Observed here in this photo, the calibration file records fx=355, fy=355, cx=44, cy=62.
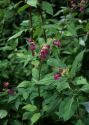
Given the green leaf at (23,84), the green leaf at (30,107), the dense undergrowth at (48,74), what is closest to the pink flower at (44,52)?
the dense undergrowth at (48,74)

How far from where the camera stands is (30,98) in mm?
2516

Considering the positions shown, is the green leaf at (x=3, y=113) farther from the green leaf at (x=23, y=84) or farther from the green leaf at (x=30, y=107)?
the green leaf at (x=23, y=84)

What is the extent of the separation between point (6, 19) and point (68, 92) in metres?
1.91

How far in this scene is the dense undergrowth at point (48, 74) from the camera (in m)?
2.16

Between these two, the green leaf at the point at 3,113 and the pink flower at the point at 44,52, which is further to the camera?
the green leaf at the point at 3,113

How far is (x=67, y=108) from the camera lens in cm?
211

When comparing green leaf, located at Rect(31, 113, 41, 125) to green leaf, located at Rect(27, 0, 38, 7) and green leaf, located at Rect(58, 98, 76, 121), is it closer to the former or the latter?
green leaf, located at Rect(58, 98, 76, 121)

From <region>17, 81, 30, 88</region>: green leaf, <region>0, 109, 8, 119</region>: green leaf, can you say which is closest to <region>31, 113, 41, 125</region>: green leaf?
<region>17, 81, 30, 88</region>: green leaf

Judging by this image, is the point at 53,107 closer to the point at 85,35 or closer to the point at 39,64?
the point at 39,64

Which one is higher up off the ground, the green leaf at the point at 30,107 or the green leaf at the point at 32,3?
the green leaf at the point at 32,3

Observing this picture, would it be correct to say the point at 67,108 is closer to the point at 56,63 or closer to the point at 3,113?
the point at 56,63

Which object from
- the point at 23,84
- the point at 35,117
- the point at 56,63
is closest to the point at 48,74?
the point at 56,63

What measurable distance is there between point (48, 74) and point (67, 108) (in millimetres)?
262

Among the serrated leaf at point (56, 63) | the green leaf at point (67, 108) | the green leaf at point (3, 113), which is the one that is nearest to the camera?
the green leaf at point (67, 108)
